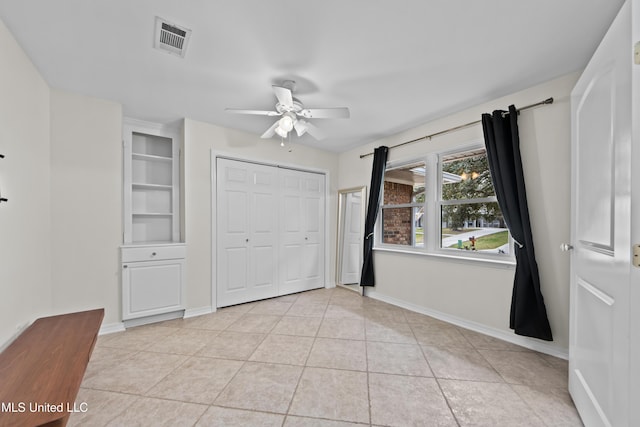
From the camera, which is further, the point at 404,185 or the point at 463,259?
the point at 404,185

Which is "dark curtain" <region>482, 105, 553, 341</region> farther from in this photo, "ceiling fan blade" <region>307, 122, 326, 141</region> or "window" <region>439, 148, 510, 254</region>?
"ceiling fan blade" <region>307, 122, 326, 141</region>

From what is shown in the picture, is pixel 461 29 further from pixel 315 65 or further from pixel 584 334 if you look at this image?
pixel 584 334

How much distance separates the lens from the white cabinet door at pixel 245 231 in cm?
347

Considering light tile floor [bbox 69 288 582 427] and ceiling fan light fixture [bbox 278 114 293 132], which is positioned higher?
ceiling fan light fixture [bbox 278 114 293 132]

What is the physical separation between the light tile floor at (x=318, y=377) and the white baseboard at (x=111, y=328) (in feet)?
0.32

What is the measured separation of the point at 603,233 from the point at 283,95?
2245 millimetres

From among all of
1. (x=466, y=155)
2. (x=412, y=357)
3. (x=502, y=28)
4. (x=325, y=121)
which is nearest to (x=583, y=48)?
(x=502, y=28)

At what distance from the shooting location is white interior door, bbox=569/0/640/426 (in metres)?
1.10

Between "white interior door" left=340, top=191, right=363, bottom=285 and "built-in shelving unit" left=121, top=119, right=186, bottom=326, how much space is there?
2.65 metres

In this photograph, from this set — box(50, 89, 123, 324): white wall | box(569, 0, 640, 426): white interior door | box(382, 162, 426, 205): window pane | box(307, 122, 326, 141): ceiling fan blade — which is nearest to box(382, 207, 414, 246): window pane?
box(382, 162, 426, 205): window pane

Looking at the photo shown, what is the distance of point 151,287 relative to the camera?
2.94m

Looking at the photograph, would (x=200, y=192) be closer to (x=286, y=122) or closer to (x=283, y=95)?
(x=286, y=122)

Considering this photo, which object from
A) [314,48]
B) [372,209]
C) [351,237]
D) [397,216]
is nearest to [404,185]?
[397,216]

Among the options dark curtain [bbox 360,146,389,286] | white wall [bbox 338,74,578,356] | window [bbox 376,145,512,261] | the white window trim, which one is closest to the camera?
white wall [bbox 338,74,578,356]
